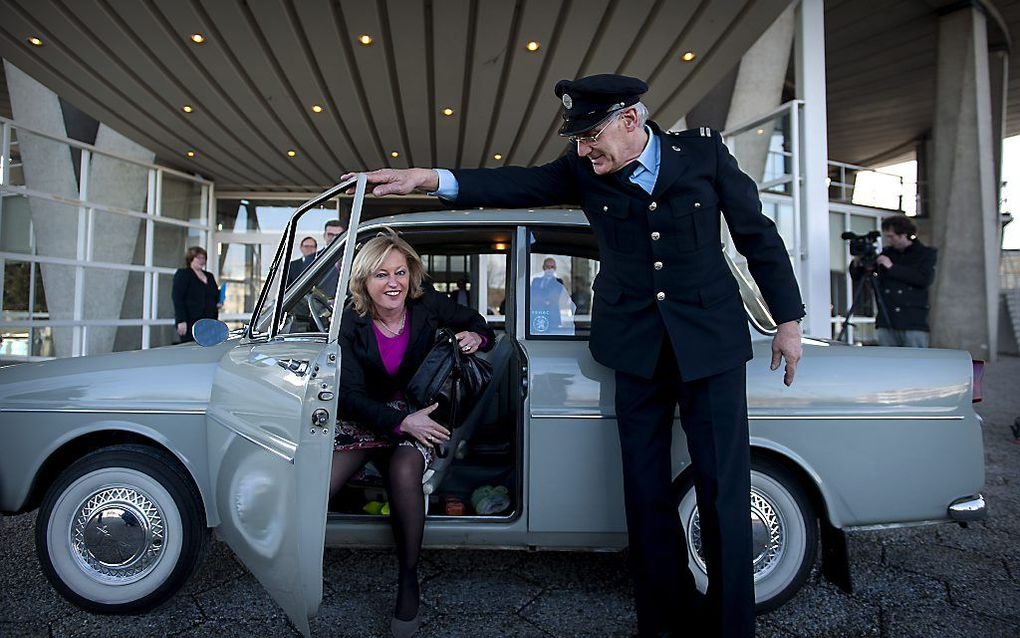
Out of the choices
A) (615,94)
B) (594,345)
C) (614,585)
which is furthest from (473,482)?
(615,94)

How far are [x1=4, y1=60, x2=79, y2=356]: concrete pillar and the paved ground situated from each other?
745cm

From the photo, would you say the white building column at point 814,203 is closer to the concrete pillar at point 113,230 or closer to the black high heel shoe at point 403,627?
the black high heel shoe at point 403,627

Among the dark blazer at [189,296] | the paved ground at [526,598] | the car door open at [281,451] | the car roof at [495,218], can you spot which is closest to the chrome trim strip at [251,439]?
the car door open at [281,451]

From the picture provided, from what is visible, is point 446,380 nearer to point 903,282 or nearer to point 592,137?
point 592,137

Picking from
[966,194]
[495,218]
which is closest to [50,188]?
[495,218]

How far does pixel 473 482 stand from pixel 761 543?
1.26 m

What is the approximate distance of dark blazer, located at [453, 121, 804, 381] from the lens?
2020 mm

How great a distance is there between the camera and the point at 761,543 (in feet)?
7.83

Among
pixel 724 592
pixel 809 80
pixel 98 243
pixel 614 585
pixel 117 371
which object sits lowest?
pixel 614 585

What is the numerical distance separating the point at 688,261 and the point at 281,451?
147cm

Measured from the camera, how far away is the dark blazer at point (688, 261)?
2020 mm

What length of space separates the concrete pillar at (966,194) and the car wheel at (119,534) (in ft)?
48.8

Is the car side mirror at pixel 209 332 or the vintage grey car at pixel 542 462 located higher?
the car side mirror at pixel 209 332

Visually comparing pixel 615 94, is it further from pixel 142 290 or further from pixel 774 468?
pixel 142 290
